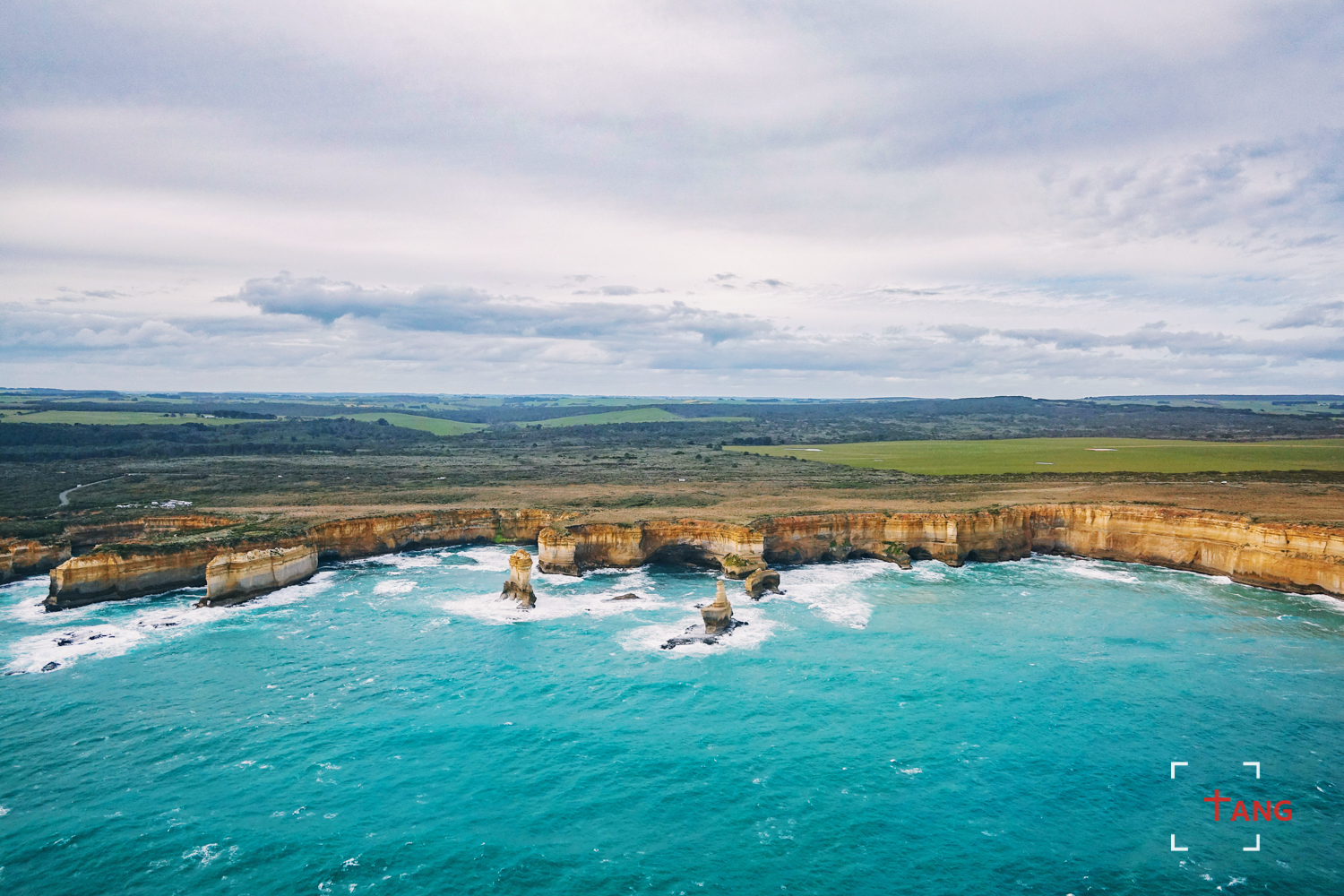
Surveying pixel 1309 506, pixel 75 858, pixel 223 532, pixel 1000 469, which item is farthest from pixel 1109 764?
pixel 1000 469

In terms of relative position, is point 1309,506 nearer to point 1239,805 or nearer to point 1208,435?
point 1239,805

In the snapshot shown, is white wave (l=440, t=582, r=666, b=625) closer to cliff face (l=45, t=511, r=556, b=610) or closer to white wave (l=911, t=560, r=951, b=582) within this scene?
cliff face (l=45, t=511, r=556, b=610)

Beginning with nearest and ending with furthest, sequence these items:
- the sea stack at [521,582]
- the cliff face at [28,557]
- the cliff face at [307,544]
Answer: the cliff face at [307,544], the sea stack at [521,582], the cliff face at [28,557]

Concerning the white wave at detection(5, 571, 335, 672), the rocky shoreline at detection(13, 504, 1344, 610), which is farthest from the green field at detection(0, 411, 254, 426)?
the white wave at detection(5, 571, 335, 672)

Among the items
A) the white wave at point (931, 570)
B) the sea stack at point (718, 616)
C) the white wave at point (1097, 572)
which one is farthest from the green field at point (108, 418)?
the white wave at point (1097, 572)

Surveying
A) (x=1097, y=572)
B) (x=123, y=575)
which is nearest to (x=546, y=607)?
(x=123, y=575)

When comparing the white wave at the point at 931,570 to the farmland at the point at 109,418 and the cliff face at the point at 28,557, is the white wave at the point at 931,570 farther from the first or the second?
the farmland at the point at 109,418
